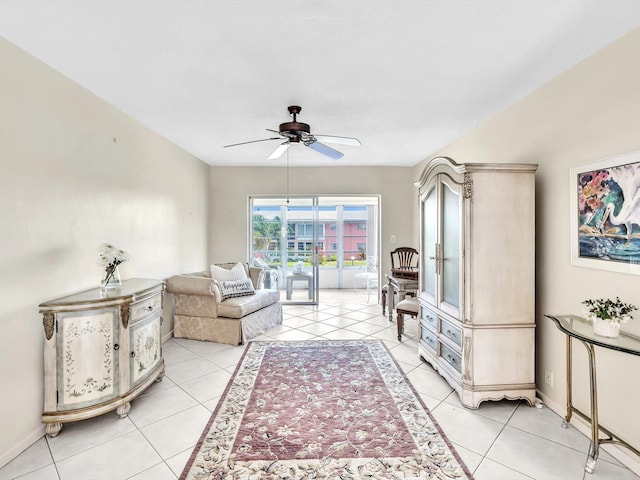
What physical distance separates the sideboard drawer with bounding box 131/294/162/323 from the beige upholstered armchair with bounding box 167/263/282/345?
1.05m

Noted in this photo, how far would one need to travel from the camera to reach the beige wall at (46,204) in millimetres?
2033

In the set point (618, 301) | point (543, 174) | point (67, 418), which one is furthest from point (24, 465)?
point (543, 174)

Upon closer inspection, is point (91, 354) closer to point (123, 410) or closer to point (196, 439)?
point (123, 410)

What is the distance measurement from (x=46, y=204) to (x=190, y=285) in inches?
76.7

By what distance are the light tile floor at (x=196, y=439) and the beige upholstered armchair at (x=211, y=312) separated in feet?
2.29

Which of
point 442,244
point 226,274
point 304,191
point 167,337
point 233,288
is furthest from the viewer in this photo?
point 304,191

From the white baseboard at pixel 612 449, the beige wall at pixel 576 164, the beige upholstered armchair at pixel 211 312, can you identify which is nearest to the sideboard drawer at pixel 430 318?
the beige wall at pixel 576 164

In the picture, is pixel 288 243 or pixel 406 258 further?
pixel 288 243

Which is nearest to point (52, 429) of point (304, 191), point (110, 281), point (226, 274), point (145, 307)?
point (145, 307)

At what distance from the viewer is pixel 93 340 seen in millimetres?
2289

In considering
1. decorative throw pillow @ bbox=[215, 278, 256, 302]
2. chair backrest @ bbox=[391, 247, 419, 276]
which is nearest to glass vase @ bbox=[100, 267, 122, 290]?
decorative throw pillow @ bbox=[215, 278, 256, 302]

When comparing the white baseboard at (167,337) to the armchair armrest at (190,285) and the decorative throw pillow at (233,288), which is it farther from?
the decorative throw pillow at (233,288)

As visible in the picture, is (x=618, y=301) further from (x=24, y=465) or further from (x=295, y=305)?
(x=295, y=305)

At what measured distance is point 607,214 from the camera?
6.78 ft
